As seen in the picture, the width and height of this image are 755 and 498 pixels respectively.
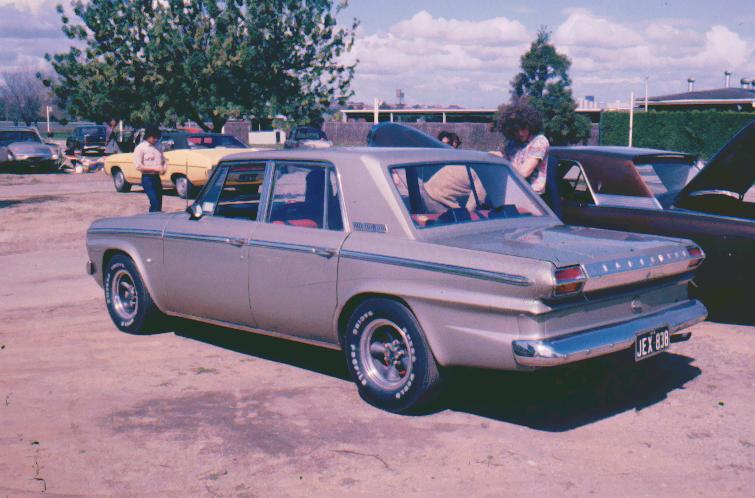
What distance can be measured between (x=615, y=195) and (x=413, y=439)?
12.6ft

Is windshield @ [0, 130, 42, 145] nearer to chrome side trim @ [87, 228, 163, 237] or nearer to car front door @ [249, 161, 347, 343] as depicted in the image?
chrome side trim @ [87, 228, 163, 237]

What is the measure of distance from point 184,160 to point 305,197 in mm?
14006

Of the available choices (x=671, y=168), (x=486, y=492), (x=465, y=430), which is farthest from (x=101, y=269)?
(x=671, y=168)

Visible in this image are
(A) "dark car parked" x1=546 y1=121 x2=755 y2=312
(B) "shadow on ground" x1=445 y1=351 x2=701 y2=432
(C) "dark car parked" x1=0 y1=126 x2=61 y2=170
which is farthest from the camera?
(C) "dark car parked" x1=0 y1=126 x2=61 y2=170

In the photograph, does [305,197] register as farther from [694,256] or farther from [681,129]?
[681,129]

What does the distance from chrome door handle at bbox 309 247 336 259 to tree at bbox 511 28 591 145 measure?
4432 centimetres

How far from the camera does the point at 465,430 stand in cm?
493

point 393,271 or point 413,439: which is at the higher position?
point 393,271

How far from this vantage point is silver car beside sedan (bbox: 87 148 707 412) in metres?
4.62

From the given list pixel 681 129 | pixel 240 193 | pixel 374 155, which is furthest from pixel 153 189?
pixel 681 129

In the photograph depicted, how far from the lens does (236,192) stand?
6.39 m

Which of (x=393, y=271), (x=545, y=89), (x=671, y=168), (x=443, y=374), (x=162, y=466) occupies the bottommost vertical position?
(x=162, y=466)

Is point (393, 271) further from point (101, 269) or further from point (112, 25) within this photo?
point (112, 25)

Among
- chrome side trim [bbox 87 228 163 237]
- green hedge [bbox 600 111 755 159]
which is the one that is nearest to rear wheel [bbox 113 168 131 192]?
chrome side trim [bbox 87 228 163 237]
